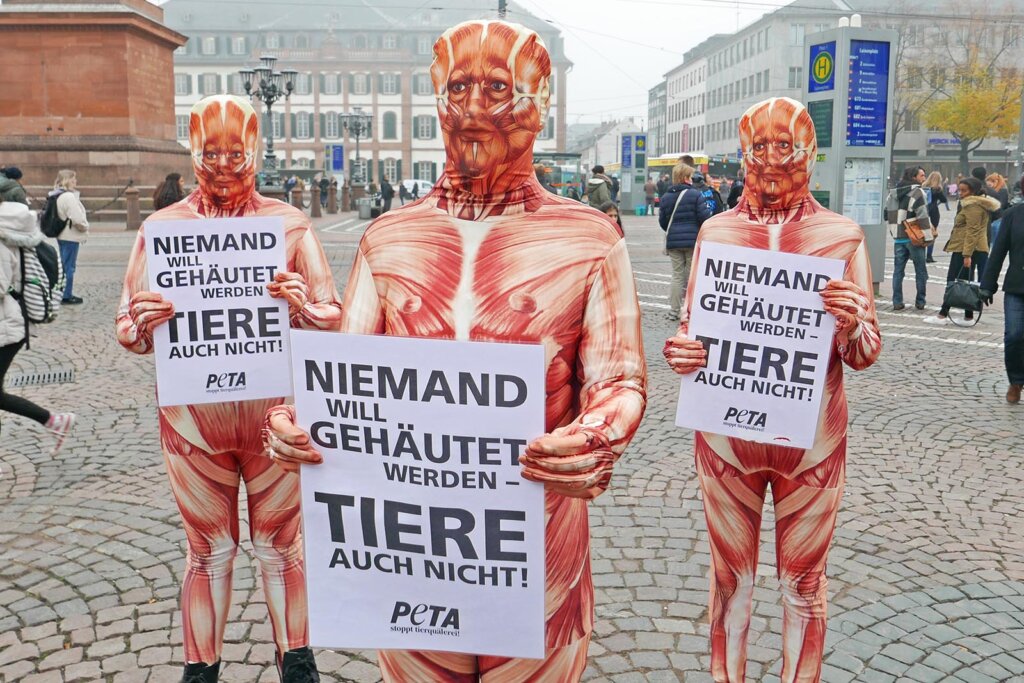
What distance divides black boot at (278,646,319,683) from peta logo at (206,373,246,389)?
0.97 m

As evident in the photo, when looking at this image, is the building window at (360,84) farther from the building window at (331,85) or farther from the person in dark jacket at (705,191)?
the person in dark jacket at (705,191)

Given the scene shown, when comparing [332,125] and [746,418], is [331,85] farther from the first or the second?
[746,418]

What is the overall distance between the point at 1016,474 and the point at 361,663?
460 cm

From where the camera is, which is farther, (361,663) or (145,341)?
(361,663)

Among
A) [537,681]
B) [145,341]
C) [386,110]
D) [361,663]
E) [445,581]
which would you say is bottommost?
[361,663]

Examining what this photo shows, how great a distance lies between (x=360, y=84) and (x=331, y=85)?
8.54ft

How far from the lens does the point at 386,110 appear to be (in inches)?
3295

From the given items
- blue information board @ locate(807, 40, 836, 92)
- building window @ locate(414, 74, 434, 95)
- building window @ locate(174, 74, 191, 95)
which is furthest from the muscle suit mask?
building window @ locate(174, 74, 191, 95)

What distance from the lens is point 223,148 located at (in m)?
3.11

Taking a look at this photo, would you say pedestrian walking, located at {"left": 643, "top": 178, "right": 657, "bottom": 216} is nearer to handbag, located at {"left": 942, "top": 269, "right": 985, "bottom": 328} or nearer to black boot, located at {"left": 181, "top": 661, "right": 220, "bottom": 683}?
handbag, located at {"left": 942, "top": 269, "right": 985, "bottom": 328}

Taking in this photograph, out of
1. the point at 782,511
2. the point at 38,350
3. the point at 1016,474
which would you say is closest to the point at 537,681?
the point at 782,511

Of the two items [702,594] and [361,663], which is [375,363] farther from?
[702,594]

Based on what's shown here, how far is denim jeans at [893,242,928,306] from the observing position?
13.1 metres

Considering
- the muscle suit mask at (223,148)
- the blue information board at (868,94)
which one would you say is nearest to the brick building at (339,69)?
the blue information board at (868,94)
